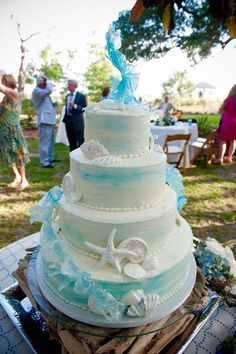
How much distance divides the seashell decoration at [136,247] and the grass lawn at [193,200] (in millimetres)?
1433

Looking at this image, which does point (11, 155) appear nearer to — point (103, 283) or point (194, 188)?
point (194, 188)

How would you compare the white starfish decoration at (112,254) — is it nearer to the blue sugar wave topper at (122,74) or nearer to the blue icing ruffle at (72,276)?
the blue icing ruffle at (72,276)

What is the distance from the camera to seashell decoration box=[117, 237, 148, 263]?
1.47 metres

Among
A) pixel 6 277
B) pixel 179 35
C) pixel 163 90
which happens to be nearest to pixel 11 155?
pixel 6 277

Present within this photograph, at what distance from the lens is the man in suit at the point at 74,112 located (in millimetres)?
5883

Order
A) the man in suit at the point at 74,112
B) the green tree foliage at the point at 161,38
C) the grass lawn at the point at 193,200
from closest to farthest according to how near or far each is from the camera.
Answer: the grass lawn at the point at 193,200
the man in suit at the point at 74,112
the green tree foliage at the point at 161,38

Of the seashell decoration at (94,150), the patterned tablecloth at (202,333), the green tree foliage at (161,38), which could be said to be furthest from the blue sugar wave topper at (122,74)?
the green tree foliage at (161,38)

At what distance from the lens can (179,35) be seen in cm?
1041

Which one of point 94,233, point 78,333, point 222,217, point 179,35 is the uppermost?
point 179,35

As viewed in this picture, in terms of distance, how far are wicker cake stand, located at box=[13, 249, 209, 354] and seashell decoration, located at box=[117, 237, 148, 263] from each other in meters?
0.39

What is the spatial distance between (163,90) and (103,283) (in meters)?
34.1

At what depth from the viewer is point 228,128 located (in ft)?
21.7

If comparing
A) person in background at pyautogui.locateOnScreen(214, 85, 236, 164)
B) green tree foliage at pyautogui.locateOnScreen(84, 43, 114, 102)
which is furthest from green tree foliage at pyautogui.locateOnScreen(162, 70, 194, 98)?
person in background at pyautogui.locateOnScreen(214, 85, 236, 164)

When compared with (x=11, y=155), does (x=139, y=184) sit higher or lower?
higher
